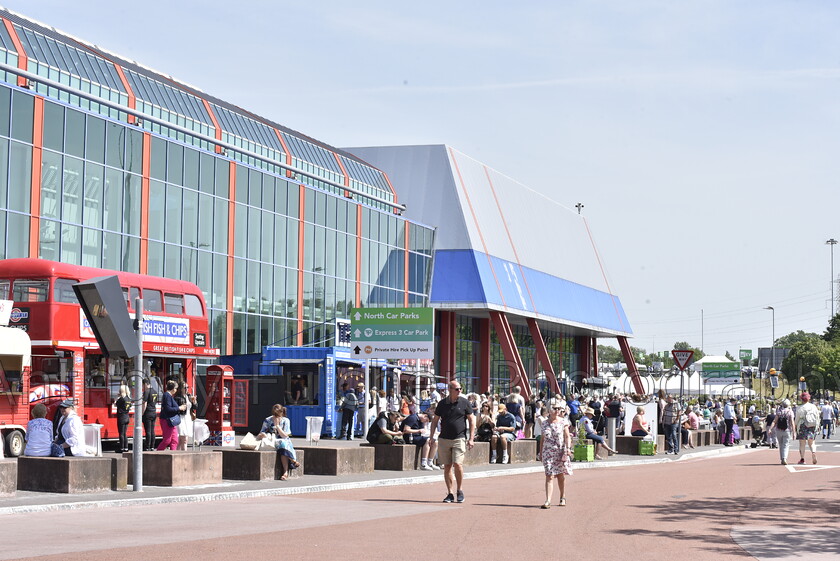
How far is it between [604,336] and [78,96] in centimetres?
5072

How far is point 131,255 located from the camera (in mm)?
40312

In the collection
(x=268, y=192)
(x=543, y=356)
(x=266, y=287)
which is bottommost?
(x=543, y=356)

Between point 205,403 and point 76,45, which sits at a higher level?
point 76,45

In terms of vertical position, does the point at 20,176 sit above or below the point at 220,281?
above

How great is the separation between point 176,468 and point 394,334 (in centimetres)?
1651

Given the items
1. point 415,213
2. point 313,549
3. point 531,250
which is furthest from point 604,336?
point 313,549

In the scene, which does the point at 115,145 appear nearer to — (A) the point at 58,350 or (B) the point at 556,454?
(A) the point at 58,350

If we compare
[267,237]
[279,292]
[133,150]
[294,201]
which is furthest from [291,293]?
[133,150]

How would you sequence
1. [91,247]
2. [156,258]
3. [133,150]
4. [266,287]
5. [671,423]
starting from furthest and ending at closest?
[266,287] < [156,258] < [133,150] < [91,247] < [671,423]

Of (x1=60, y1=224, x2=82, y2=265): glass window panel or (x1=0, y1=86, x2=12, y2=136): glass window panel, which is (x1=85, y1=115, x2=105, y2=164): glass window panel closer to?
(x1=60, y1=224, x2=82, y2=265): glass window panel

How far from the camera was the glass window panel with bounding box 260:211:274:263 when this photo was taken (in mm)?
48844

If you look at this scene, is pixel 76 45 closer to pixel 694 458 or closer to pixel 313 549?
pixel 694 458

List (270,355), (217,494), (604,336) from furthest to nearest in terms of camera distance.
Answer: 1. (604,336)
2. (270,355)
3. (217,494)

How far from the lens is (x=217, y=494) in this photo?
57.4 ft
